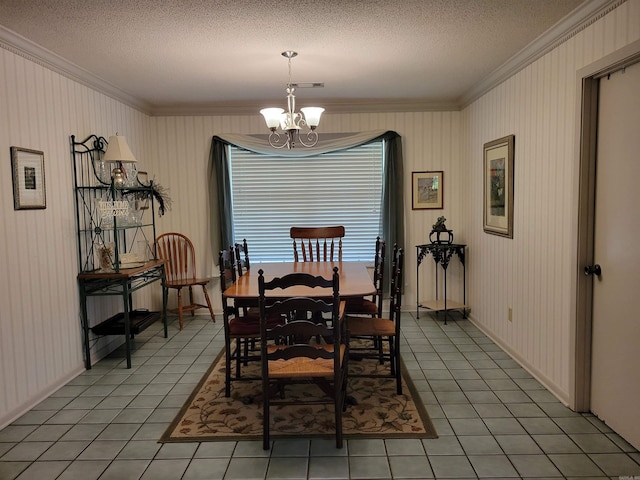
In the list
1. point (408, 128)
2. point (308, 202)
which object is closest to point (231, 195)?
point (308, 202)

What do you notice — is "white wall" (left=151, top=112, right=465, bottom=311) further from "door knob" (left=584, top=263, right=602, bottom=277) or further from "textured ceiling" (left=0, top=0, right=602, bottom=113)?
"door knob" (left=584, top=263, right=602, bottom=277)

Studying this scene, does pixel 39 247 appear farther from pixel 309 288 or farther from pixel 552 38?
pixel 552 38

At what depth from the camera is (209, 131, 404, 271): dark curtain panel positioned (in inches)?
211

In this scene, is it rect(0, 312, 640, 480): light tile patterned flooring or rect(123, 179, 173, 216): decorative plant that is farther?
rect(123, 179, 173, 216): decorative plant

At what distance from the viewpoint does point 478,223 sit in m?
4.86

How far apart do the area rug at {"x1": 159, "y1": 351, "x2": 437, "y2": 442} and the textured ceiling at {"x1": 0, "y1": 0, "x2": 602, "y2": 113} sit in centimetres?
243

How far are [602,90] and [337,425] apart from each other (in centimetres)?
240

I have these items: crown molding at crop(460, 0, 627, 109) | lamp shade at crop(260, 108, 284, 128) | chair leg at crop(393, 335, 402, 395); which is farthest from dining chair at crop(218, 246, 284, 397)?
crown molding at crop(460, 0, 627, 109)

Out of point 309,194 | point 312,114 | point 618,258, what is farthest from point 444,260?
point 618,258

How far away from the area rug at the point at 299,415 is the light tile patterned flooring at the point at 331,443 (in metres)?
0.08

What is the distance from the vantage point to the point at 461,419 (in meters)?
2.85

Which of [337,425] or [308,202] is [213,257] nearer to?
[308,202]

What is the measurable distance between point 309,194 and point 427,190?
4.54 feet

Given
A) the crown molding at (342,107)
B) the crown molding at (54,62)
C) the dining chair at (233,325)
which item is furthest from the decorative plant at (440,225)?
the crown molding at (54,62)
